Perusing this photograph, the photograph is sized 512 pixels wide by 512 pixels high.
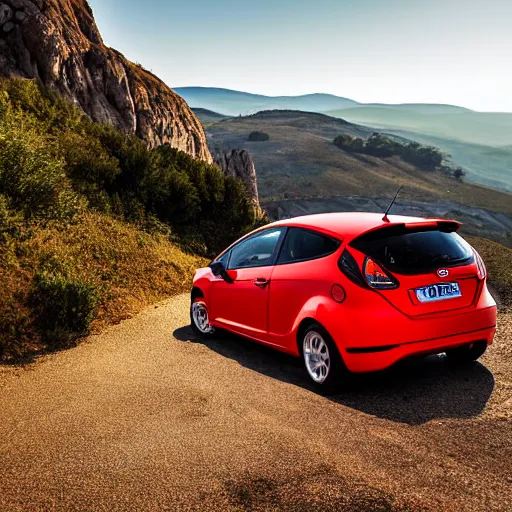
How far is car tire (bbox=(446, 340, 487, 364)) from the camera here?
5.31 metres

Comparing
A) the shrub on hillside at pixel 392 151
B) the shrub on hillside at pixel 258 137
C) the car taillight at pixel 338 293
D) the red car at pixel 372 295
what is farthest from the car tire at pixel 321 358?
the shrub on hillside at pixel 258 137

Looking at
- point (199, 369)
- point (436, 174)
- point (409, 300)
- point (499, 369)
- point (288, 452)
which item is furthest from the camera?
point (436, 174)

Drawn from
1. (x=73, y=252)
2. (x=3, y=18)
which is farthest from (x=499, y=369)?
(x=3, y=18)

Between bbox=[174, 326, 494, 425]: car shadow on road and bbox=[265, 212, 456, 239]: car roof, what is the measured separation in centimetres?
126

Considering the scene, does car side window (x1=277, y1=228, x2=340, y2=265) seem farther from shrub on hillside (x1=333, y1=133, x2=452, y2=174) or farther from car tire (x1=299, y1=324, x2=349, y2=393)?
shrub on hillside (x1=333, y1=133, x2=452, y2=174)

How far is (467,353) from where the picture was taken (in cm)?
551

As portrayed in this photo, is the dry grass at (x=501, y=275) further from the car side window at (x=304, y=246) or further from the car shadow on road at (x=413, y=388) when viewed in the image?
the car side window at (x=304, y=246)

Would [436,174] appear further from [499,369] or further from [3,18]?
[499,369]

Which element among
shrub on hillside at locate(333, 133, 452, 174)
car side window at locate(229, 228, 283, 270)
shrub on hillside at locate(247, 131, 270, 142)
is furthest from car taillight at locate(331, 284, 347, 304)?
shrub on hillside at locate(247, 131, 270, 142)

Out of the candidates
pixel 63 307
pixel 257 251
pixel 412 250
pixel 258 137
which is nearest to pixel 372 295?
pixel 412 250

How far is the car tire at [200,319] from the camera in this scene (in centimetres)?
752

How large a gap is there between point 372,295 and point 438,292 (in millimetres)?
631

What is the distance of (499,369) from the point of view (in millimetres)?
5488

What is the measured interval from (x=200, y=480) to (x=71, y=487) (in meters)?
0.80
